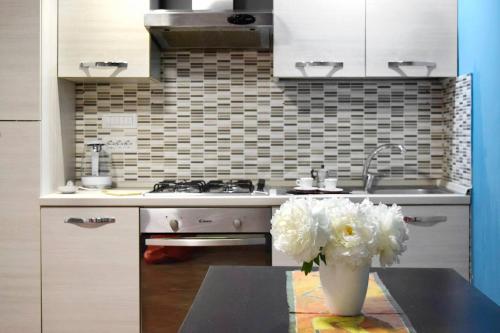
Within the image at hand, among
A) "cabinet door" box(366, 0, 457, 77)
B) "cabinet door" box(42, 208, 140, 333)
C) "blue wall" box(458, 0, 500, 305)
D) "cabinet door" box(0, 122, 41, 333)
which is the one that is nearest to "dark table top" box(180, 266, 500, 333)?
"blue wall" box(458, 0, 500, 305)

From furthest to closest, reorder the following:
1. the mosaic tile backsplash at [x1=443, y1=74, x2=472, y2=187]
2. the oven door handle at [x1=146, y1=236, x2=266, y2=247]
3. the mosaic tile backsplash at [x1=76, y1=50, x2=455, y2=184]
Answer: the mosaic tile backsplash at [x1=76, y1=50, x2=455, y2=184]
the mosaic tile backsplash at [x1=443, y1=74, x2=472, y2=187]
the oven door handle at [x1=146, y1=236, x2=266, y2=247]

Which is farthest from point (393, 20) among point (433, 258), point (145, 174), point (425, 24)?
point (145, 174)

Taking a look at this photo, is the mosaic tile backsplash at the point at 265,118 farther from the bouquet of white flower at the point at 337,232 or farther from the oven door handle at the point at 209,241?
the bouquet of white flower at the point at 337,232

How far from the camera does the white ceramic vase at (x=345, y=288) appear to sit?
4.50 feet

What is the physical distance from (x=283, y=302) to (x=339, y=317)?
0.16 meters

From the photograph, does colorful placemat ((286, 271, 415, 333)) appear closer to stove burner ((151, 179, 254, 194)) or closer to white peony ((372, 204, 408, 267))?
white peony ((372, 204, 408, 267))

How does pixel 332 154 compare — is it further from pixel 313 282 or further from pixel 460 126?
pixel 313 282

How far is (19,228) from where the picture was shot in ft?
9.98

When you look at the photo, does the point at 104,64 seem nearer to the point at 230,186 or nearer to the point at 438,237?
the point at 230,186

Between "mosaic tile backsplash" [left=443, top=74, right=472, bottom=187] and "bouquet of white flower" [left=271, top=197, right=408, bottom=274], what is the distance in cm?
187

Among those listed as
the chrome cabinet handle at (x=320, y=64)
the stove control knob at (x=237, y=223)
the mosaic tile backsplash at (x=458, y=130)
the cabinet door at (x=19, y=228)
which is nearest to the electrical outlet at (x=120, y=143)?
the cabinet door at (x=19, y=228)

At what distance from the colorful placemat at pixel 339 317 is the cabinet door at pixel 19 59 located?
1.98m

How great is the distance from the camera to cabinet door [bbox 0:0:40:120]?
3.05m

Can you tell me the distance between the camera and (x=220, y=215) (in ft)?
9.89
